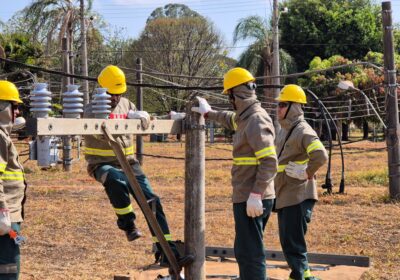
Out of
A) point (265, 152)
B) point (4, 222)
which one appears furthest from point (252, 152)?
point (4, 222)

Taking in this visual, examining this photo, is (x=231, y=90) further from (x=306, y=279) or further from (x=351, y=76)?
(x=351, y=76)

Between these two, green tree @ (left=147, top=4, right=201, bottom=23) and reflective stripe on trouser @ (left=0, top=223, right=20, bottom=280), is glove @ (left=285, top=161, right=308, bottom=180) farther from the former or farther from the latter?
green tree @ (left=147, top=4, right=201, bottom=23)

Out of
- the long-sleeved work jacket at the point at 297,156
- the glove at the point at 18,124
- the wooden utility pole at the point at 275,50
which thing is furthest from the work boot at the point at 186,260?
the wooden utility pole at the point at 275,50

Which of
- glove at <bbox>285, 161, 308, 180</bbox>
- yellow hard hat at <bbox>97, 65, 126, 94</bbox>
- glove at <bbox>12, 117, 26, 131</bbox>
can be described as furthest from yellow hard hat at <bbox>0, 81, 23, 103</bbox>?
glove at <bbox>285, 161, 308, 180</bbox>

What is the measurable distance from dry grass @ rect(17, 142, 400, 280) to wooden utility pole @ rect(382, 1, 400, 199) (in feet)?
1.49

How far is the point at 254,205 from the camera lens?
5.22m

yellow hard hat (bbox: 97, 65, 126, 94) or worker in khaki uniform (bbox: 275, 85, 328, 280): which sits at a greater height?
yellow hard hat (bbox: 97, 65, 126, 94)

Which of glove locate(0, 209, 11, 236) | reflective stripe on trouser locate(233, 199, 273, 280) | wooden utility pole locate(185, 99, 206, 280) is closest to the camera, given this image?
glove locate(0, 209, 11, 236)

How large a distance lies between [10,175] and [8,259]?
62cm

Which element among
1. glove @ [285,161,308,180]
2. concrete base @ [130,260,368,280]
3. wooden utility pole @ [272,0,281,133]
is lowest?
concrete base @ [130,260,368,280]

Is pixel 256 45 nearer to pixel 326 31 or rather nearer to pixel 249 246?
pixel 326 31

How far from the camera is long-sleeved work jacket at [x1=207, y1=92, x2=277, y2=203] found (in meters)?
5.27

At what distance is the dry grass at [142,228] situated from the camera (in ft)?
24.6

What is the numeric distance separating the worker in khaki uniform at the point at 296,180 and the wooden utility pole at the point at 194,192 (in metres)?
0.85
